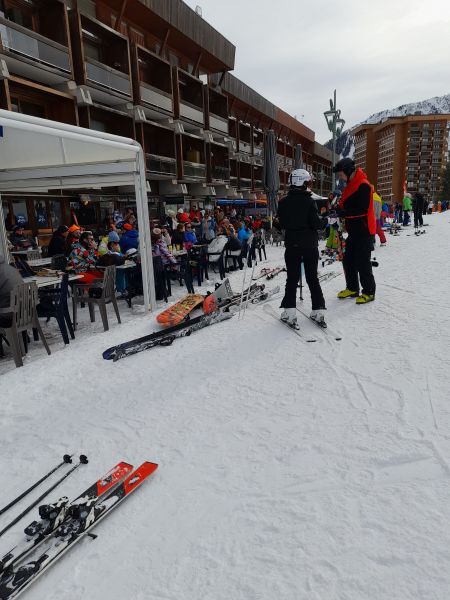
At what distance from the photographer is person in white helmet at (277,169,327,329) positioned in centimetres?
471

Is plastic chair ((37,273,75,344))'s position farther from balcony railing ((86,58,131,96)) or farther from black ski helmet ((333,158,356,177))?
balcony railing ((86,58,131,96))

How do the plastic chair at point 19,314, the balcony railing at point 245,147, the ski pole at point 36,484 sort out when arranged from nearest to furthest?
the ski pole at point 36,484 → the plastic chair at point 19,314 → the balcony railing at point 245,147

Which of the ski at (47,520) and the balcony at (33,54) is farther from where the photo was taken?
the balcony at (33,54)

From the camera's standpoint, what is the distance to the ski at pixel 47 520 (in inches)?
71.6

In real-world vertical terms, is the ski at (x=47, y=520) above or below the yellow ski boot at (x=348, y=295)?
below

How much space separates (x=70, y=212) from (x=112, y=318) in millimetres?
11178

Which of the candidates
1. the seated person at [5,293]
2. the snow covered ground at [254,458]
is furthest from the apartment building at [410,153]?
the seated person at [5,293]

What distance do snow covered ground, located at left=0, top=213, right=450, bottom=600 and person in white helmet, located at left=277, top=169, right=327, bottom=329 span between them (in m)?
0.66

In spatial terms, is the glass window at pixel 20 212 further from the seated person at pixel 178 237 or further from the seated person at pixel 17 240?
the seated person at pixel 178 237

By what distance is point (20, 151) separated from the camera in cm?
727

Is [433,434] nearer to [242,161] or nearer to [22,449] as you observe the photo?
[22,449]

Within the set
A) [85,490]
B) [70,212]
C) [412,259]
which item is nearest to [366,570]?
[85,490]

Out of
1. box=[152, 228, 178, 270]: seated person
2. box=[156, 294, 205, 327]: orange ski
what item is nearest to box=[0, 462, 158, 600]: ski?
box=[156, 294, 205, 327]: orange ski

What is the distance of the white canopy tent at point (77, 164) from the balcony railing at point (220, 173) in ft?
68.4
